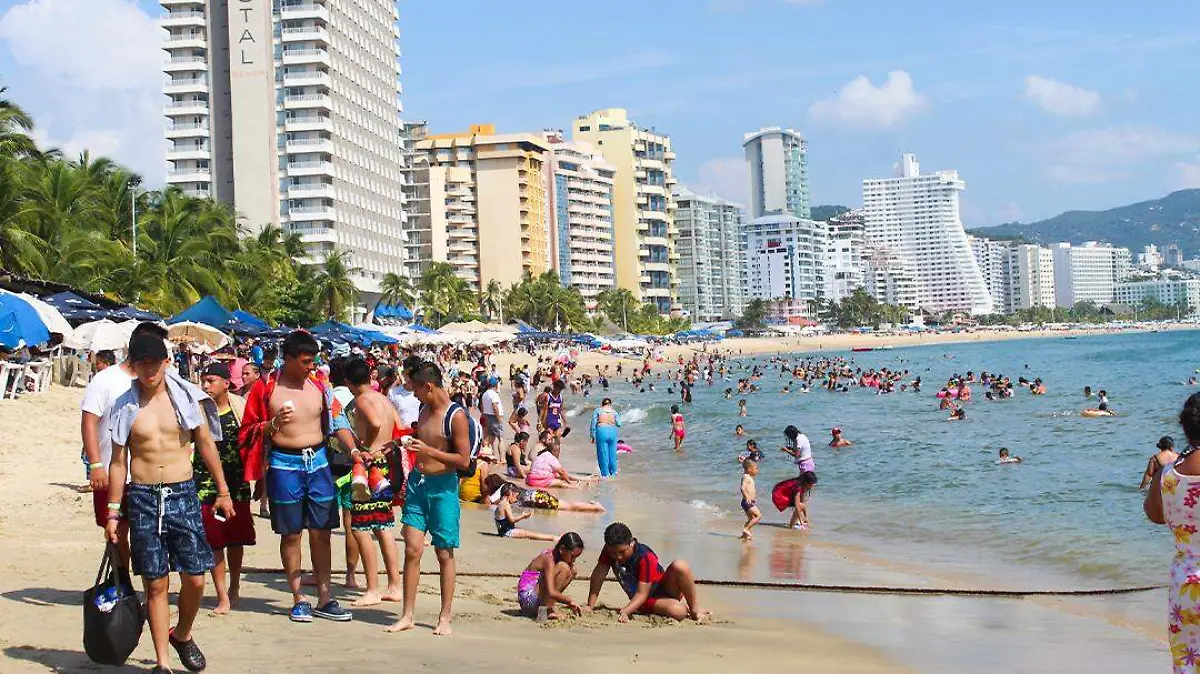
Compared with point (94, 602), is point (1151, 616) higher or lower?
lower

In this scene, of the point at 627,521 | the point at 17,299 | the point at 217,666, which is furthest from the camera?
the point at 17,299

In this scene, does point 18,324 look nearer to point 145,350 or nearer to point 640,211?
point 145,350

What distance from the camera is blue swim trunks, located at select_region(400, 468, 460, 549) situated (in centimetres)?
720

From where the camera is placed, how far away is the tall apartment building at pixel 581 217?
144875 mm

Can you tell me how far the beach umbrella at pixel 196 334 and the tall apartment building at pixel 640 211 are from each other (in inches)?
5080

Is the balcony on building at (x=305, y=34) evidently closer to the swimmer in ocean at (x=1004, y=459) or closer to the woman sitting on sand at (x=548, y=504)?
the swimmer in ocean at (x=1004, y=459)

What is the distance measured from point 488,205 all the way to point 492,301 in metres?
13.7

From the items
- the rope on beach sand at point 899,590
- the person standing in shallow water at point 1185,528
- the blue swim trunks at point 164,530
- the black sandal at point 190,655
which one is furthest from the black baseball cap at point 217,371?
the person standing in shallow water at point 1185,528

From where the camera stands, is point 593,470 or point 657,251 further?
point 657,251

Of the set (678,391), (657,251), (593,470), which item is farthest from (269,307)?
(657,251)

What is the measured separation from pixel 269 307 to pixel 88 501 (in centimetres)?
4850

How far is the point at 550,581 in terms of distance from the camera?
8.47 m

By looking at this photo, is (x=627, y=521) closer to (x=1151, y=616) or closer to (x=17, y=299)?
(x=1151, y=616)

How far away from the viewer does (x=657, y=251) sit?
6388 inches
